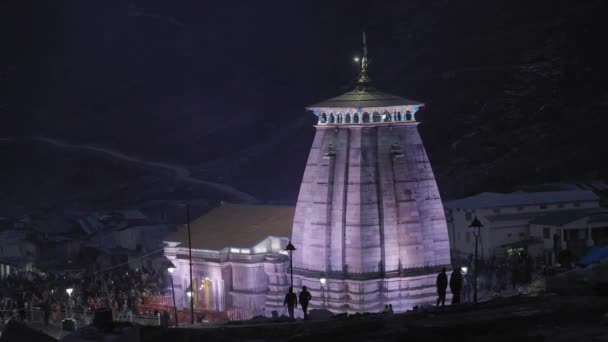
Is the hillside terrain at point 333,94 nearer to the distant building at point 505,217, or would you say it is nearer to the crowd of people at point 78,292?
the distant building at point 505,217

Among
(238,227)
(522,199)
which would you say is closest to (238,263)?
(238,227)

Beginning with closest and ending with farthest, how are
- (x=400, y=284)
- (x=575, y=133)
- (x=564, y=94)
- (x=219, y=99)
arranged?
(x=400, y=284) < (x=575, y=133) < (x=564, y=94) < (x=219, y=99)

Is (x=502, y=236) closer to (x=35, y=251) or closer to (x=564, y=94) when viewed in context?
(x=35, y=251)

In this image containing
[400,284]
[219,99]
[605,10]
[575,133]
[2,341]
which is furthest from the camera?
[219,99]

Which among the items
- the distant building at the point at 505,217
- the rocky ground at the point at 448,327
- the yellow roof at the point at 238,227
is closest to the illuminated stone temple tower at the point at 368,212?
the yellow roof at the point at 238,227

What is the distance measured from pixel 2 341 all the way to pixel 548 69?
363 feet

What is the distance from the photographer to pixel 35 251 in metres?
83.9

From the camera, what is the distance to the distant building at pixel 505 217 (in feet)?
240

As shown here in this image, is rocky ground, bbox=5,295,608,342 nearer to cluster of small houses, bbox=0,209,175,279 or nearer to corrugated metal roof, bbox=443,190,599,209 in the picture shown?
corrugated metal roof, bbox=443,190,599,209

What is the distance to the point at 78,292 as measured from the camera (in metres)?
62.7

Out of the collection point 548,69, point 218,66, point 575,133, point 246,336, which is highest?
point 218,66

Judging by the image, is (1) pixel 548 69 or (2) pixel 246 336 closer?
(2) pixel 246 336

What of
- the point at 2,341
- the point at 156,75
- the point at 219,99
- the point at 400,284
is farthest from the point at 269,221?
the point at 156,75

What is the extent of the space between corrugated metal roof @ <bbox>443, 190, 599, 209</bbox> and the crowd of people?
20.6 m
